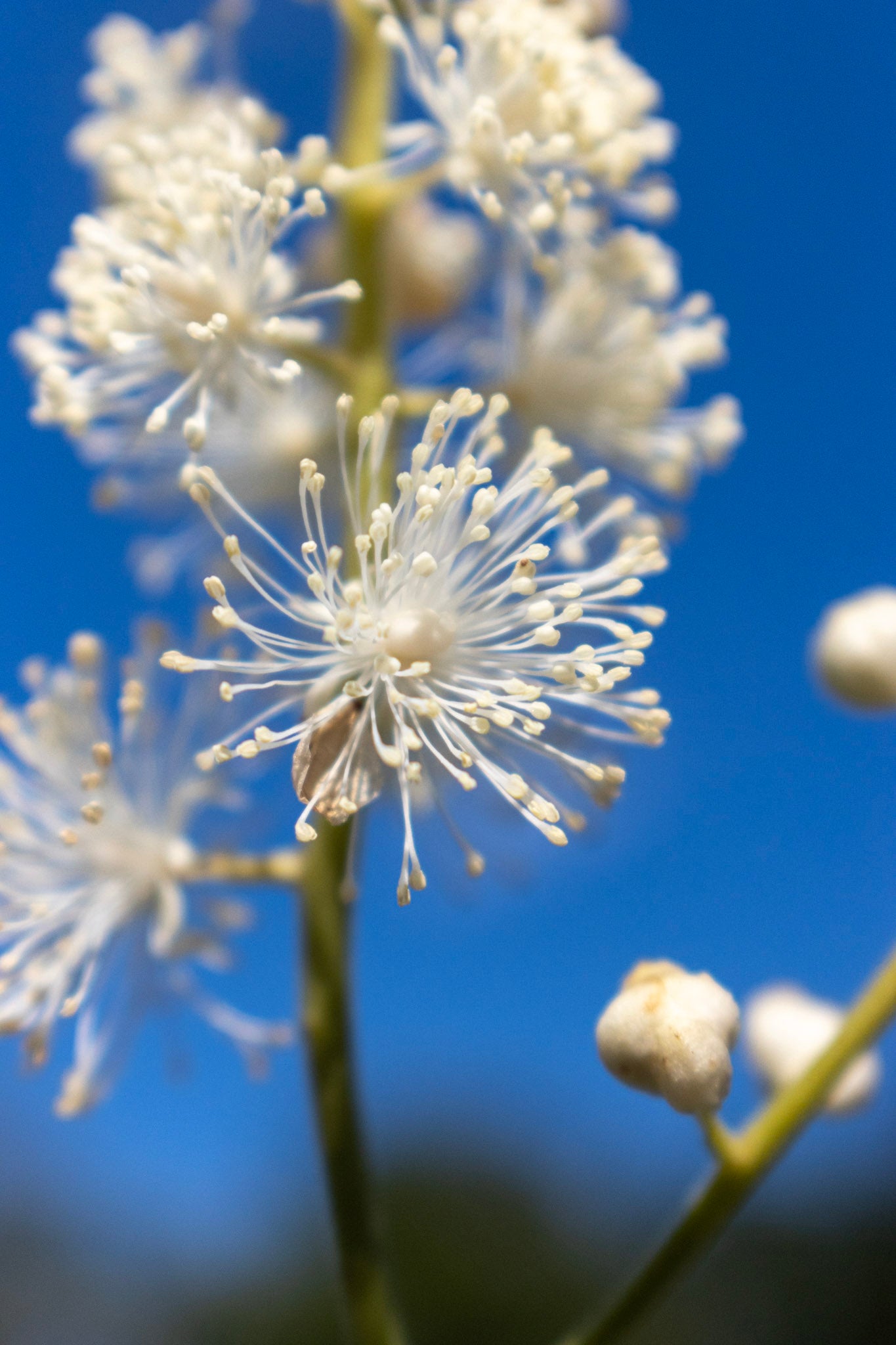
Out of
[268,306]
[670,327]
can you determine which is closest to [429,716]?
[268,306]

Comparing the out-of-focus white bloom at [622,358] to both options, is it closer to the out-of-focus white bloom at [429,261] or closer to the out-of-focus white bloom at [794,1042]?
the out-of-focus white bloom at [429,261]

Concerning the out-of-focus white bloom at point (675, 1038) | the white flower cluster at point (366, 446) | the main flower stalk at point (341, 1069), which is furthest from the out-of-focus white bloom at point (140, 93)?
the out-of-focus white bloom at point (675, 1038)

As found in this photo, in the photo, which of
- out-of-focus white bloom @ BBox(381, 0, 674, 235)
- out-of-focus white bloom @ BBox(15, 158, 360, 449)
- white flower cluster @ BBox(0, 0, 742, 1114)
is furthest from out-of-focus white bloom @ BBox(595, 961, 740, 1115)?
out-of-focus white bloom @ BBox(381, 0, 674, 235)

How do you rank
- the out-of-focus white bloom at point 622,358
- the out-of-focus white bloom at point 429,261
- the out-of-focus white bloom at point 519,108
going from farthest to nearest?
the out-of-focus white bloom at point 429,261 → the out-of-focus white bloom at point 622,358 → the out-of-focus white bloom at point 519,108

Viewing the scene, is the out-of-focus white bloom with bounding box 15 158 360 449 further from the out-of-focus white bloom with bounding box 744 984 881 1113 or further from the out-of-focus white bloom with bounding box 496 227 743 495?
the out-of-focus white bloom with bounding box 744 984 881 1113

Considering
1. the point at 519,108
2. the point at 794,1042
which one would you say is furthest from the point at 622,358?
the point at 794,1042
